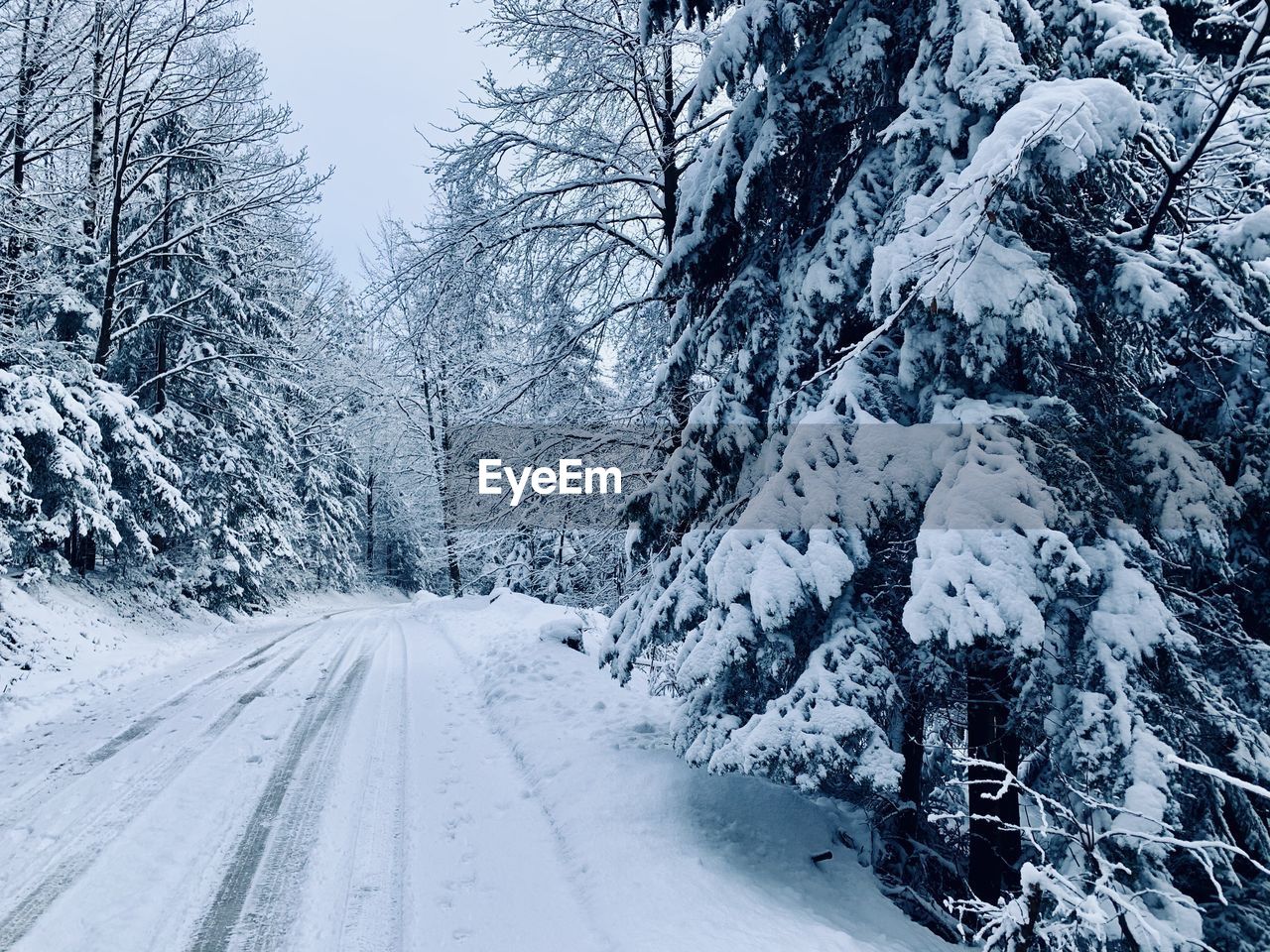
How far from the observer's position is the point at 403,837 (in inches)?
172

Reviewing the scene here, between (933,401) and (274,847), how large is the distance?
16.2 ft

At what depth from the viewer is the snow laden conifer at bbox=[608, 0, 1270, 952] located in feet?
10.3

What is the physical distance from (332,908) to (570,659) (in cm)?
611

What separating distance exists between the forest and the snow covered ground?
613 mm

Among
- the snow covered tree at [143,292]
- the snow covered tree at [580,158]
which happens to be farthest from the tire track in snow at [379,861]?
the snow covered tree at [143,292]

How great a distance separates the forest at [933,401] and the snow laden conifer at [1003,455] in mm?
23

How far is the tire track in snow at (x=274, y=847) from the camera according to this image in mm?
3332

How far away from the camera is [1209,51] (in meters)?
4.66

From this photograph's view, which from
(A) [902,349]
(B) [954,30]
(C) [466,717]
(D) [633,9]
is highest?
(D) [633,9]

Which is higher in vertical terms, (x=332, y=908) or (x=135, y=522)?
(x=135, y=522)

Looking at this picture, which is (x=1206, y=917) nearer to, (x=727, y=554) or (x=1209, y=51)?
(x=727, y=554)

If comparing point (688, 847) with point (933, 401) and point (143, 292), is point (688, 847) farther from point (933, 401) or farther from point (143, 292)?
point (143, 292)

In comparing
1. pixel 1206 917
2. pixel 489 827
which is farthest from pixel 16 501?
pixel 1206 917

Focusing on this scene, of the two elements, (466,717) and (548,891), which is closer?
(548,891)
